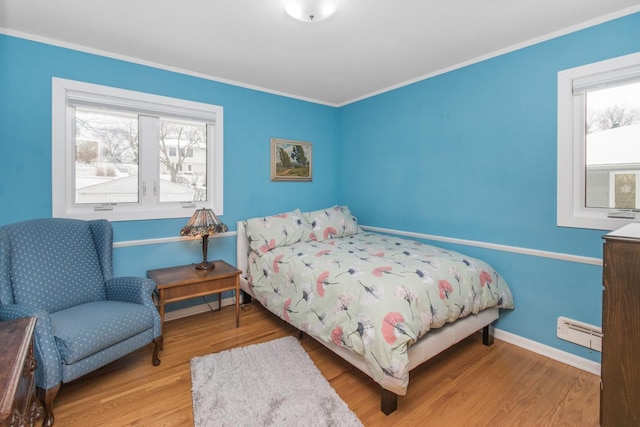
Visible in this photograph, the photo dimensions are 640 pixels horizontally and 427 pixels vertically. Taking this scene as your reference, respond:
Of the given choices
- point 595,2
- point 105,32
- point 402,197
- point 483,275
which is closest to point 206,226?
point 105,32

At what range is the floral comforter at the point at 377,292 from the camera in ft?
5.50

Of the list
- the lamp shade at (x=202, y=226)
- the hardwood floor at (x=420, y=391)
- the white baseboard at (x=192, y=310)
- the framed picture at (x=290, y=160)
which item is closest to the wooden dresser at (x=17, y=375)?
the hardwood floor at (x=420, y=391)

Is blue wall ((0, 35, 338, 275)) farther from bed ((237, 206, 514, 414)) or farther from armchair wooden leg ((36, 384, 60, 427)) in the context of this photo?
armchair wooden leg ((36, 384, 60, 427))

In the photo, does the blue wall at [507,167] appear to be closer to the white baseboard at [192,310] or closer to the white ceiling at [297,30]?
the white ceiling at [297,30]

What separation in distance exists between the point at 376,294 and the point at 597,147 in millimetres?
1964

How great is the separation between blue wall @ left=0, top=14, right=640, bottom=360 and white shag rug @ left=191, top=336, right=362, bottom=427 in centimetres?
125

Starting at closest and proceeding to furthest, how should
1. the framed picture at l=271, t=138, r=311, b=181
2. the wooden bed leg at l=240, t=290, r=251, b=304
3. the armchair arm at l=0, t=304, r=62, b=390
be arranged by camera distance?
1. the armchair arm at l=0, t=304, r=62, b=390
2. the wooden bed leg at l=240, t=290, r=251, b=304
3. the framed picture at l=271, t=138, r=311, b=181

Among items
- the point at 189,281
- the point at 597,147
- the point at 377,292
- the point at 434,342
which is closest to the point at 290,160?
the point at 189,281

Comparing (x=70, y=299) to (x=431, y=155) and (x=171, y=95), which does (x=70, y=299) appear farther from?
(x=431, y=155)

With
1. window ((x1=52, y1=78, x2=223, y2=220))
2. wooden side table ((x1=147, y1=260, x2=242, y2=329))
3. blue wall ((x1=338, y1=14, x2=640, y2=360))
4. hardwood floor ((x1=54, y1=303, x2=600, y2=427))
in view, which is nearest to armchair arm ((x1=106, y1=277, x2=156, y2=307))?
wooden side table ((x1=147, y1=260, x2=242, y2=329))

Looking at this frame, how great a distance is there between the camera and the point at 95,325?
1.78m

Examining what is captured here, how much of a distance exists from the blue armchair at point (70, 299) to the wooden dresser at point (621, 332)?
2470mm

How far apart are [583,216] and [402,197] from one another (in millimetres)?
1552

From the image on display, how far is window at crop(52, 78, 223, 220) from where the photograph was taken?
8.05 ft
